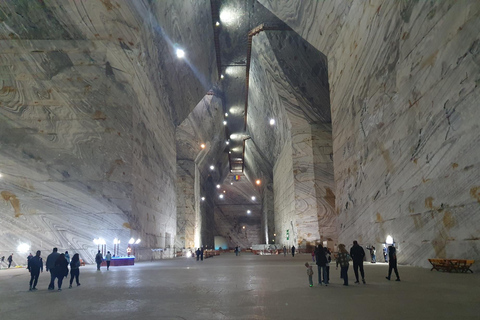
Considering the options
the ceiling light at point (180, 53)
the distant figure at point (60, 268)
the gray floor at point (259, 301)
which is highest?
the ceiling light at point (180, 53)

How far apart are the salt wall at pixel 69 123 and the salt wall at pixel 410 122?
36.4ft

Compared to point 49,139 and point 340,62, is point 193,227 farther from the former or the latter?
point 340,62

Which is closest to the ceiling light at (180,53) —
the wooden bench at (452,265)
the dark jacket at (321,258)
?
the dark jacket at (321,258)

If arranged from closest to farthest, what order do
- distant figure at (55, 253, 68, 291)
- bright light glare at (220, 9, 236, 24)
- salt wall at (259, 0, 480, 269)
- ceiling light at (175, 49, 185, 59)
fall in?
1. distant figure at (55, 253, 68, 291)
2. salt wall at (259, 0, 480, 269)
3. ceiling light at (175, 49, 185, 59)
4. bright light glare at (220, 9, 236, 24)

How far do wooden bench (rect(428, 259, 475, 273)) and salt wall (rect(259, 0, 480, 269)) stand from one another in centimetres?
30

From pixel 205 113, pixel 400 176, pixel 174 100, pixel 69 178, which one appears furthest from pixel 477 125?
pixel 205 113

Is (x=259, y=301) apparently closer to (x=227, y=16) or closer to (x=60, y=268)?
A: (x=60, y=268)

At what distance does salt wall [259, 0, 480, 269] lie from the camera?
9.05m

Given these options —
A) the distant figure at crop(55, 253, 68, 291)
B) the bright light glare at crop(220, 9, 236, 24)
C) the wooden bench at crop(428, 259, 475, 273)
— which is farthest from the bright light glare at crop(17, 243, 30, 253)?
the bright light glare at crop(220, 9, 236, 24)

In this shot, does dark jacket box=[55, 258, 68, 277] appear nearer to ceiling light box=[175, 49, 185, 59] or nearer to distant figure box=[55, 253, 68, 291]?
distant figure box=[55, 253, 68, 291]

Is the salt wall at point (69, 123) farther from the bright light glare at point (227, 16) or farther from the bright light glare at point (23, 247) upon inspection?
the bright light glare at point (227, 16)

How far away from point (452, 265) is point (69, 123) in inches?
673

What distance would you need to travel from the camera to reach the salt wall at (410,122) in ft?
29.7

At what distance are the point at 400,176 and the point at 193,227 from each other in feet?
97.1
